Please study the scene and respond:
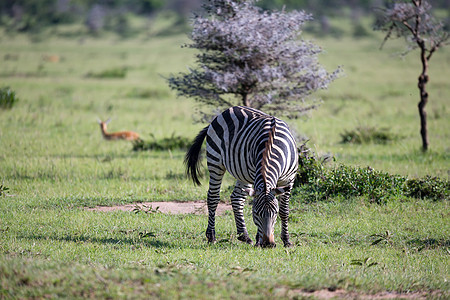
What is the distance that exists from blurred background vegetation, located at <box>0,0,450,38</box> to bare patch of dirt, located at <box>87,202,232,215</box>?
182 ft

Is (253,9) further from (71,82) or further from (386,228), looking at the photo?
(71,82)

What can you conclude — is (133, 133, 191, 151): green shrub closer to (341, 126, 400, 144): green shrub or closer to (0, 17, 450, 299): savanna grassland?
(0, 17, 450, 299): savanna grassland

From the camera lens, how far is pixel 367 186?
31.3 ft

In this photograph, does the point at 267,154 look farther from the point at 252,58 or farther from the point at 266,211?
the point at 252,58

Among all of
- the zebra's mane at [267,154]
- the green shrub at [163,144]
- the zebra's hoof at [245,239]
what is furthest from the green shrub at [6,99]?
the zebra's mane at [267,154]

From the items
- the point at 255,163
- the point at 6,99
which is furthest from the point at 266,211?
the point at 6,99

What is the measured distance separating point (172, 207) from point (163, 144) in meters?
5.26

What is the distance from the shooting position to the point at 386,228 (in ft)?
26.8

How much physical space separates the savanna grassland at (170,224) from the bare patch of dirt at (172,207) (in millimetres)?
198

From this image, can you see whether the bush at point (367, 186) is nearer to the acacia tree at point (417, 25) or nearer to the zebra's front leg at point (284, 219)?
the zebra's front leg at point (284, 219)

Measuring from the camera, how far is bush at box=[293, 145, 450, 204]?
9602mm

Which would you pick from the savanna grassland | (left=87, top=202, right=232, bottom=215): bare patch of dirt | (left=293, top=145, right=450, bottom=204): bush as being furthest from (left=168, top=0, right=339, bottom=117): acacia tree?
(left=87, top=202, right=232, bottom=215): bare patch of dirt

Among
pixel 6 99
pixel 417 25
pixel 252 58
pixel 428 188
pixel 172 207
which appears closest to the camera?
pixel 172 207

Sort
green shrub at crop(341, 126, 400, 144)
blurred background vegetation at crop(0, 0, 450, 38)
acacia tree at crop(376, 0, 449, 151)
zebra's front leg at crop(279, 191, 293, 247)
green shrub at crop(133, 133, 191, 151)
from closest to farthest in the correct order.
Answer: zebra's front leg at crop(279, 191, 293, 247) < acacia tree at crop(376, 0, 449, 151) < green shrub at crop(133, 133, 191, 151) < green shrub at crop(341, 126, 400, 144) < blurred background vegetation at crop(0, 0, 450, 38)
